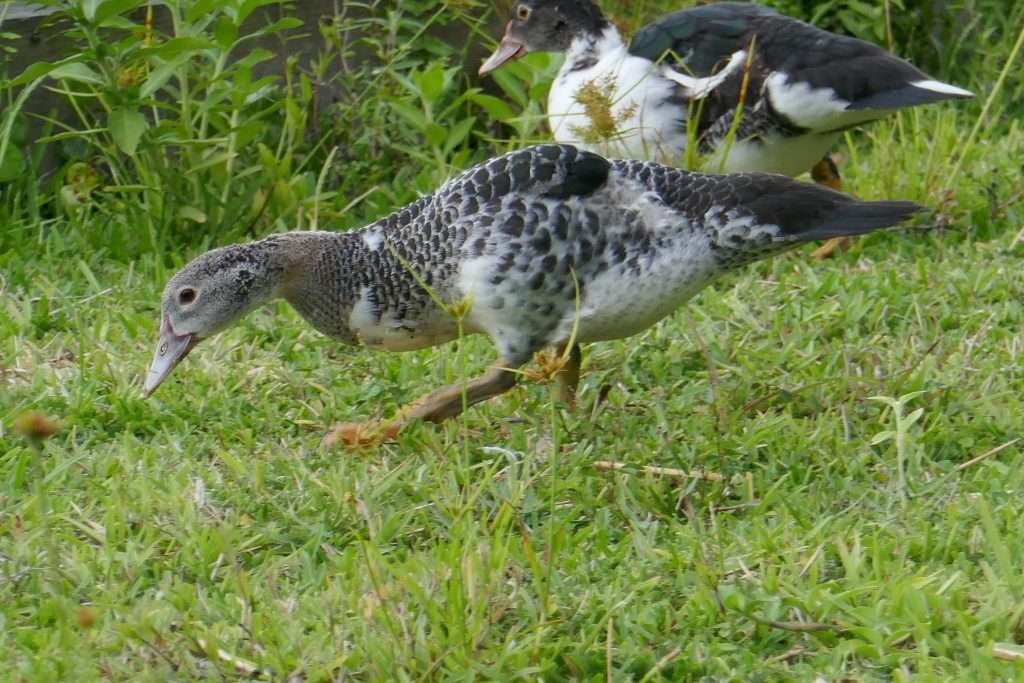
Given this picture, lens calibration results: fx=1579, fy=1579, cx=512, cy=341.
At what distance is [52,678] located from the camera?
3.04 metres

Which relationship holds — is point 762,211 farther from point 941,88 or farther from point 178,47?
point 178,47

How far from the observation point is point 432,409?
4254 mm

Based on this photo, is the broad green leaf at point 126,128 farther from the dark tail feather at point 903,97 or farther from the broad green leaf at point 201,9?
the dark tail feather at point 903,97

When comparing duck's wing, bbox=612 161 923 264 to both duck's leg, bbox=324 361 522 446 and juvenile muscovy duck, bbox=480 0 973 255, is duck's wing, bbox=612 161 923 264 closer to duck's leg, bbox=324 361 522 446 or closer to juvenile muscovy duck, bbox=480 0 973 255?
duck's leg, bbox=324 361 522 446

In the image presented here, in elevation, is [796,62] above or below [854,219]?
below

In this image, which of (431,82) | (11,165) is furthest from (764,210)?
(11,165)

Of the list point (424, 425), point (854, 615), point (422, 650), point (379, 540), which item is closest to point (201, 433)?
point (424, 425)

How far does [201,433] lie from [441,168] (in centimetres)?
199

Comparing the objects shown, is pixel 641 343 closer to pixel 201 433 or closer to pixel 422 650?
pixel 201 433

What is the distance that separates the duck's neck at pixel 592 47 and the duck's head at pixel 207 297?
2.42 m

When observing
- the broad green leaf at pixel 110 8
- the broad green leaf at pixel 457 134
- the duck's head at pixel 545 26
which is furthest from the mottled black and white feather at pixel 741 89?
the broad green leaf at pixel 110 8

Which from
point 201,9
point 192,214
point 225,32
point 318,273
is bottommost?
point 192,214

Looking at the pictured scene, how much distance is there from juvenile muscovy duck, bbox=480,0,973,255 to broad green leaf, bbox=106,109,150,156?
1420 mm

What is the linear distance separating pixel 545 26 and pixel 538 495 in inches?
118
